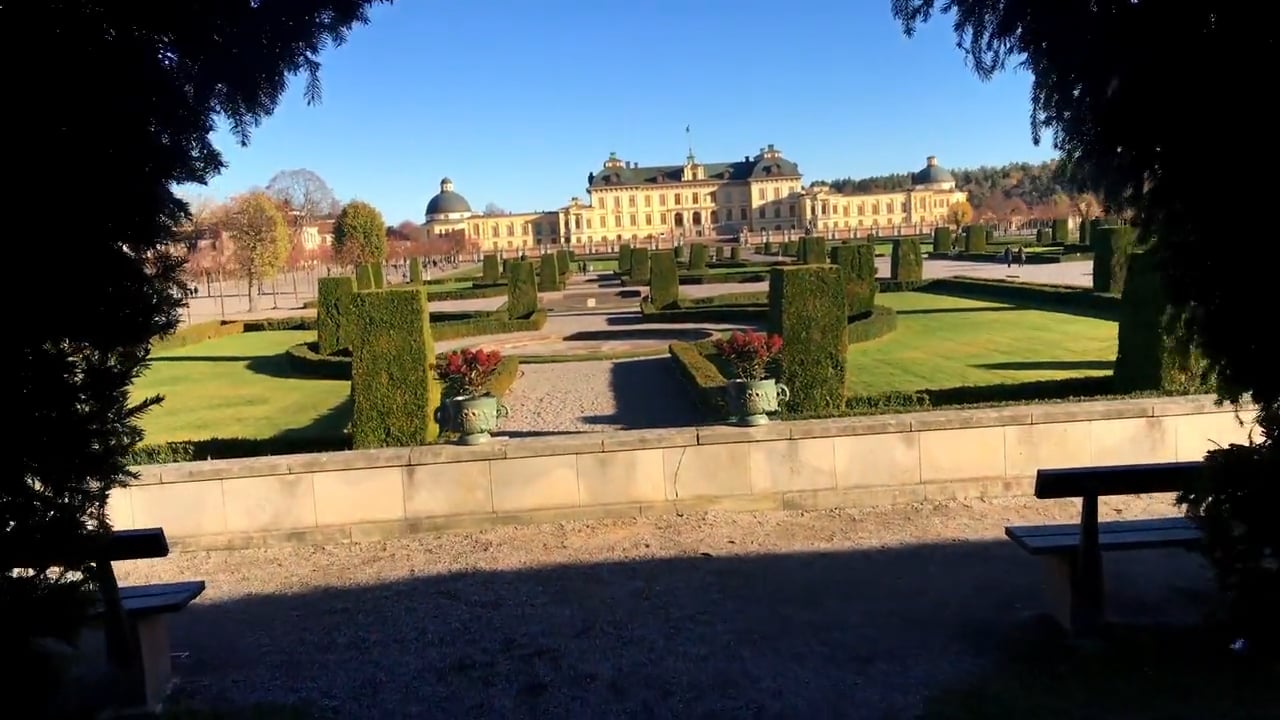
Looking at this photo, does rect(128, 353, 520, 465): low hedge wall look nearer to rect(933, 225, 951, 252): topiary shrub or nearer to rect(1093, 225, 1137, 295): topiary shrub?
rect(1093, 225, 1137, 295): topiary shrub

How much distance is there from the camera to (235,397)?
40.1ft

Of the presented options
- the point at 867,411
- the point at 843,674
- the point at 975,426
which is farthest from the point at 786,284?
the point at 843,674

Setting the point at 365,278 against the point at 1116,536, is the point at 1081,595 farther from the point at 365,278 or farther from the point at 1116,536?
the point at 365,278

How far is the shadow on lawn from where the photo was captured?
34.7 feet

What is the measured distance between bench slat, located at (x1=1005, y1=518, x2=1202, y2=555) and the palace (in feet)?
314

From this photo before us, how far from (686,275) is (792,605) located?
30599 mm

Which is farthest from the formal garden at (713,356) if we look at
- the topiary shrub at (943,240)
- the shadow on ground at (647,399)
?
the topiary shrub at (943,240)

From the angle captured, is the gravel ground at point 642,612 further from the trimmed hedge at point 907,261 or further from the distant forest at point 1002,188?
the distant forest at point 1002,188

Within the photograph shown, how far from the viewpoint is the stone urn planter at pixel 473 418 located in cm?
607

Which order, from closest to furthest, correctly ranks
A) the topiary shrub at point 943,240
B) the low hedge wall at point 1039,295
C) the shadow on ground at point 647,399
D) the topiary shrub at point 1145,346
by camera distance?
the topiary shrub at point 1145,346
the shadow on ground at point 647,399
the low hedge wall at point 1039,295
the topiary shrub at point 943,240

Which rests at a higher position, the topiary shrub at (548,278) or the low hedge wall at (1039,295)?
the topiary shrub at (548,278)

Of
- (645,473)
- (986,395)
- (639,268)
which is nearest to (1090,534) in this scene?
(645,473)

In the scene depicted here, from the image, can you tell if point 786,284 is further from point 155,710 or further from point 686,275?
point 686,275

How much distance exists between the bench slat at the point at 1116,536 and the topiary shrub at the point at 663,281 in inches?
713
